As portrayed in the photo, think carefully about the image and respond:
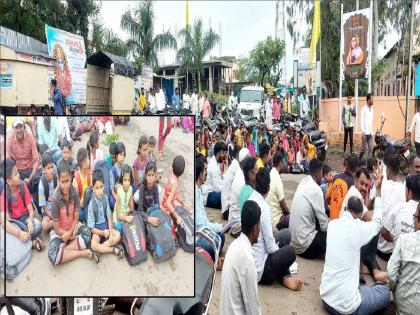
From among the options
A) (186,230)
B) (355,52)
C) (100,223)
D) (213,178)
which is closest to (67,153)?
(100,223)

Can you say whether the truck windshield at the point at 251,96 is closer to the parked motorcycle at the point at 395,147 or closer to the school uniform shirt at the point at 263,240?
the parked motorcycle at the point at 395,147

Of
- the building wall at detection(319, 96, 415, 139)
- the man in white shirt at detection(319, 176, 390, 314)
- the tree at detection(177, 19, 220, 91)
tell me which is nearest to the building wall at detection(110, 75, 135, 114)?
the building wall at detection(319, 96, 415, 139)

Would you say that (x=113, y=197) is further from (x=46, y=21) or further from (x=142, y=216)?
(x=46, y=21)

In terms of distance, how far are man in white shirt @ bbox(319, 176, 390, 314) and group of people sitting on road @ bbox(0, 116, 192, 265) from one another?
2166 mm

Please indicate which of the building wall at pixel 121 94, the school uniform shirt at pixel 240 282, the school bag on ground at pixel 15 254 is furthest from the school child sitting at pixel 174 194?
the building wall at pixel 121 94

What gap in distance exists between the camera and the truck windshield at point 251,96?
22.2 metres

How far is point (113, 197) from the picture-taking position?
194 centimetres

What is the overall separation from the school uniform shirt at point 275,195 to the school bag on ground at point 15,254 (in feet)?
12.3

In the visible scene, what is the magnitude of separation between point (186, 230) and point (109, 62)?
12639 mm

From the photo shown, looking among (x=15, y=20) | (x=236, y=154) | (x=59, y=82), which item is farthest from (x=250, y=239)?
(x=15, y=20)

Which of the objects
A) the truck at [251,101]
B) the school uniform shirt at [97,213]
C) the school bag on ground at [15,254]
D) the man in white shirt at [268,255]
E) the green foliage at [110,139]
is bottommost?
the man in white shirt at [268,255]

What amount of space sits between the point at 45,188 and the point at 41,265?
32 centimetres

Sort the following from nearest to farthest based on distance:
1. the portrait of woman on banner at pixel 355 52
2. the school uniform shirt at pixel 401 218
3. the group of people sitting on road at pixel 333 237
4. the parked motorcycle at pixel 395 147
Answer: the group of people sitting on road at pixel 333 237 → the school uniform shirt at pixel 401 218 → the parked motorcycle at pixel 395 147 → the portrait of woman on banner at pixel 355 52

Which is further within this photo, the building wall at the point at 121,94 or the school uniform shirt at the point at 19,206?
the building wall at the point at 121,94
